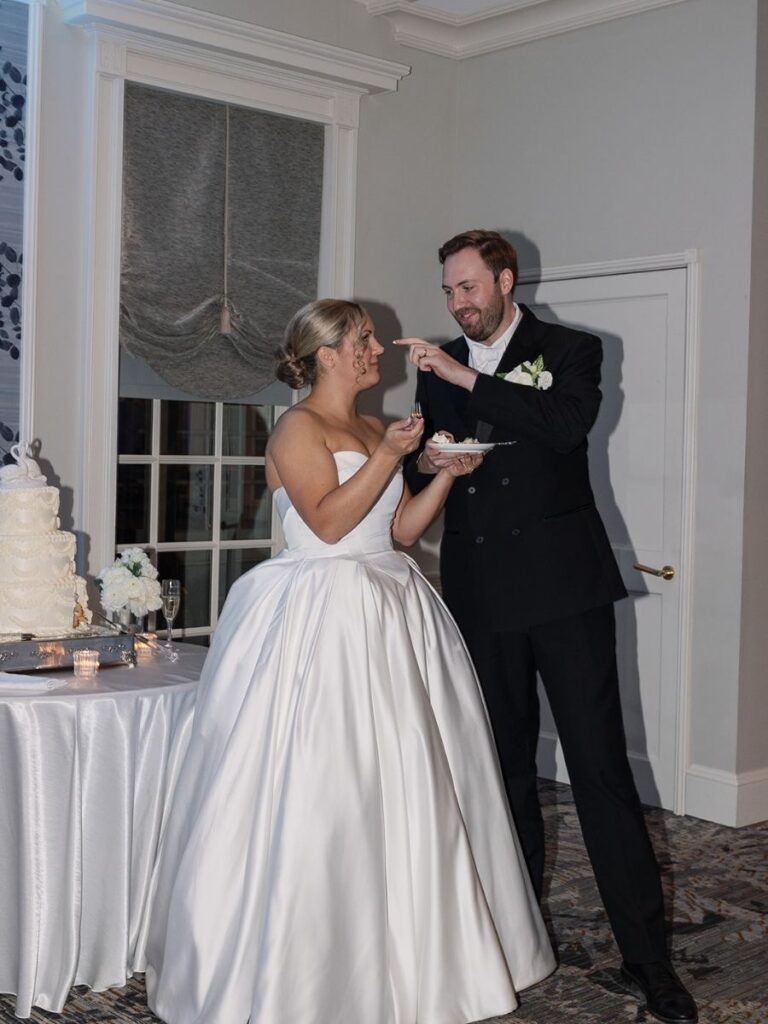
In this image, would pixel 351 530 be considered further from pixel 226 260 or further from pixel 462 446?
pixel 226 260

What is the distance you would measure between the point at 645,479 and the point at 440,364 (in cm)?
276

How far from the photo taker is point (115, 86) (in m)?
5.16

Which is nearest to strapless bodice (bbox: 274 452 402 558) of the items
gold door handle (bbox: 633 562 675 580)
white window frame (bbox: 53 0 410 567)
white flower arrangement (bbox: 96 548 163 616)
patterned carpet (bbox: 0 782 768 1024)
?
white flower arrangement (bbox: 96 548 163 616)

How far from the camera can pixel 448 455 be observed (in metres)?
3.23

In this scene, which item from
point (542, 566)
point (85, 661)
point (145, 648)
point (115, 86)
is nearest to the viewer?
point (542, 566)

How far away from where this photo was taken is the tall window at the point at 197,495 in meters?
5.58

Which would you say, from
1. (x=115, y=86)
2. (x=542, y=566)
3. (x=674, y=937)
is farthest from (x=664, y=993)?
(x=115, y=86)

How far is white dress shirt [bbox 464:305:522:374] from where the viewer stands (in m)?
3.43

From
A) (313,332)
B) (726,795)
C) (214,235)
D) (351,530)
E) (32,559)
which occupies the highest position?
(214,235)

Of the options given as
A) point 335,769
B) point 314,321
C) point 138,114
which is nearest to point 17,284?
point 138,114

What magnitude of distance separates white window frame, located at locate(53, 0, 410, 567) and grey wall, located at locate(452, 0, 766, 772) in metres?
1.15

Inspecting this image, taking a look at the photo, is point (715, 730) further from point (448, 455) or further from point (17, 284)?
point (17, 284)

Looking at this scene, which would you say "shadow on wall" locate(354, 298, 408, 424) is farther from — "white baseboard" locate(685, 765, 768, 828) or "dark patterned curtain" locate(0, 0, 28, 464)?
"white baseboard" locate(685, 765, 768, 828)

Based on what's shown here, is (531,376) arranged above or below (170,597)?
above
